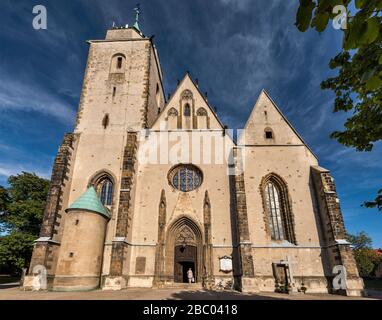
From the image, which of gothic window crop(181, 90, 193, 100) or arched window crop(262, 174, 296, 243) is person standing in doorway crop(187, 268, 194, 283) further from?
gothic window crop(181, 90, 193, 100)

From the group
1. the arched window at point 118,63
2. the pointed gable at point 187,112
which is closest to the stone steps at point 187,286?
the pointed gable at point 187,112

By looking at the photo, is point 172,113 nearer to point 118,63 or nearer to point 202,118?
point 202,118

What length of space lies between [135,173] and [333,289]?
15.0 metres

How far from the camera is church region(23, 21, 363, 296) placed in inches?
577

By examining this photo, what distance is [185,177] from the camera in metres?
18.8

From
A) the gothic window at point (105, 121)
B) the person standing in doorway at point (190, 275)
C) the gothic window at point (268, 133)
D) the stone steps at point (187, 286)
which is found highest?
the gothic window at point (105, 121)

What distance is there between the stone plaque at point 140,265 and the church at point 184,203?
74mm

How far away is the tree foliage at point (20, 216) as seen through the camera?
1962 cm

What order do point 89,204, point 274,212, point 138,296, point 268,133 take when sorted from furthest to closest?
point 268,133 → point 274,212 → point 89,204 → point 138,296

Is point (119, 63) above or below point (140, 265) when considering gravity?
above

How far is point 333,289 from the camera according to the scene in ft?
47.4

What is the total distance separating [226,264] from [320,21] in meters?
15.9

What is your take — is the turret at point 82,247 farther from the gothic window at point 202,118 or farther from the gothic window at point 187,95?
the gothic window at point 187,95

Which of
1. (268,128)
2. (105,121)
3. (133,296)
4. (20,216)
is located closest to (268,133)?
(268,128)
